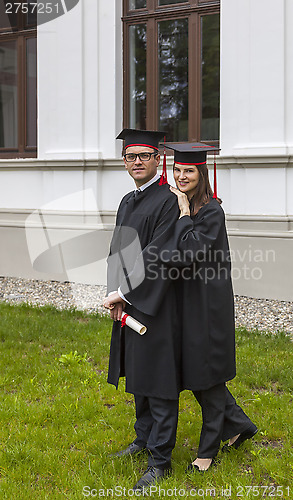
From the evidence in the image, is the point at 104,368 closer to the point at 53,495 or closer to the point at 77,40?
the point at 53,495

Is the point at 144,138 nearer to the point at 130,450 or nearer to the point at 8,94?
the point at 130,450

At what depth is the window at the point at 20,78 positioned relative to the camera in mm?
10344

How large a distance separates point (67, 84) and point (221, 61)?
2646mm

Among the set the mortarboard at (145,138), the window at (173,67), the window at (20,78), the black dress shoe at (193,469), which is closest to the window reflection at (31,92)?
the window at (20,78)

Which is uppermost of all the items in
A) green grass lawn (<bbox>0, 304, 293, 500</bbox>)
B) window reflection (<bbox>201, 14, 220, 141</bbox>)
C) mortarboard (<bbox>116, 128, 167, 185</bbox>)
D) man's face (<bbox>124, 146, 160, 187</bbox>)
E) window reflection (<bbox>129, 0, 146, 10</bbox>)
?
window reflection (<bbox>129, 0, 146, 10</bbox>)

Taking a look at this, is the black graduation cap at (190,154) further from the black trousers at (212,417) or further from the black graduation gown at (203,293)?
the black trousers at (212,417)

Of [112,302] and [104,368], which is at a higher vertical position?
[112,302]

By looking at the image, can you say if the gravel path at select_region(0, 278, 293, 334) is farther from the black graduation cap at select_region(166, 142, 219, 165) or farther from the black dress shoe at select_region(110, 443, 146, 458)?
the black graduation cap at select_region(166, 142, 219, 165)

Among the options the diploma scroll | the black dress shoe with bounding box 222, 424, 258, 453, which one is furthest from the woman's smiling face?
the black dress shoe with bounding box 222, 424, 258, 453

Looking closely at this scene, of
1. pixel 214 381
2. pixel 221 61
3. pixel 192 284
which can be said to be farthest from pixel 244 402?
pixel 221 61

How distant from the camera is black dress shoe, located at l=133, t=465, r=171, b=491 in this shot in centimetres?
312

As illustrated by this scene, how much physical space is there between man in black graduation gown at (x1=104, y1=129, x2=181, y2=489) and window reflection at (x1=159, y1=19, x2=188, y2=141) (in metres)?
5.84

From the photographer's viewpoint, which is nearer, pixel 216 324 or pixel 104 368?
pixel 216 324

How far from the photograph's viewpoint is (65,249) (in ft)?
30.9
